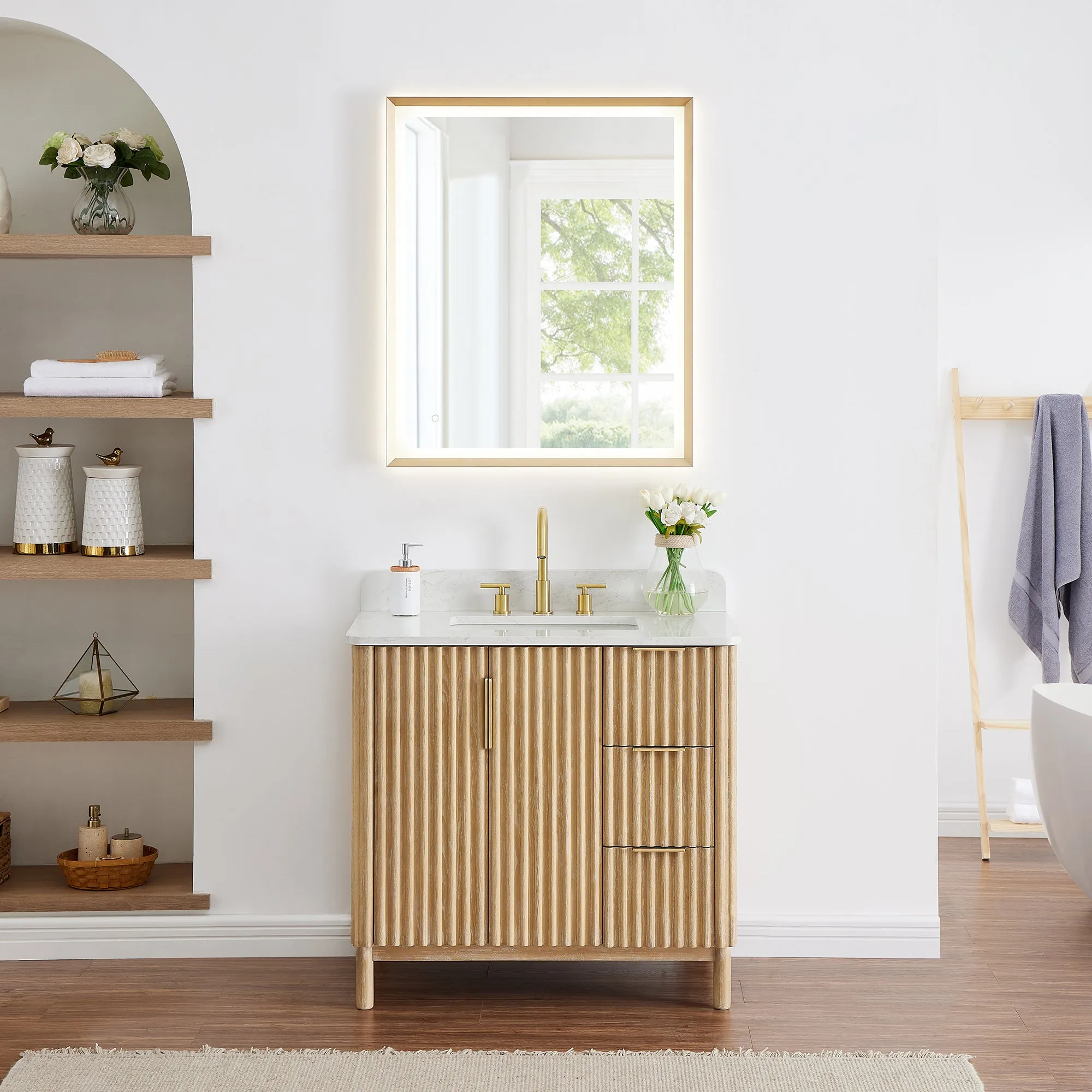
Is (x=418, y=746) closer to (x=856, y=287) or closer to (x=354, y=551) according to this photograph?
(x=354, y=551)

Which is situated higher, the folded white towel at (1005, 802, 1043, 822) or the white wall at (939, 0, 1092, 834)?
the white wall at (939, 0, 1092, 834)

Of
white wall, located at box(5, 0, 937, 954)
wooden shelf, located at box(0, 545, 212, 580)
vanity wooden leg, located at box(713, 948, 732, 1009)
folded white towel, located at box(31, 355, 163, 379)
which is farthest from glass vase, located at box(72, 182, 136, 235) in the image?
vanity wooden leg, located at box(713, 948, 732, 1009)

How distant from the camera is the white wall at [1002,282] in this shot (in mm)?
3271

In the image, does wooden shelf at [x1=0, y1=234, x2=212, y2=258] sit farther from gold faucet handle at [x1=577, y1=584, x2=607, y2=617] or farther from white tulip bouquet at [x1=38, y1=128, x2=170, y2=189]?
gold faucet handle at [x1=577, y1=584, x2=607, y2=617]

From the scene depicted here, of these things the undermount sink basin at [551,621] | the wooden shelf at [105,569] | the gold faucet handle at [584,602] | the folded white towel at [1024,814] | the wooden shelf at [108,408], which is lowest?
the folded white towel at [1024,814]

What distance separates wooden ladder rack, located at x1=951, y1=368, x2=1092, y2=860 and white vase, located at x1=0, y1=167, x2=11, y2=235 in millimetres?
2634

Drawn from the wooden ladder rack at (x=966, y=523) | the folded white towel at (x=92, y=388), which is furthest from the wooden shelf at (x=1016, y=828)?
the folded white towel at (x=92, y=388)

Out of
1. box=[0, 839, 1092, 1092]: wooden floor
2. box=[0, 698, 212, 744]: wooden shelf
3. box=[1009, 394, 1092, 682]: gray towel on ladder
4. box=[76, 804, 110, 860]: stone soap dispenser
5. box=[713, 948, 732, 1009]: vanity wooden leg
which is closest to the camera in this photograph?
box=[0, 839, 1092, 1092]: wooden floor

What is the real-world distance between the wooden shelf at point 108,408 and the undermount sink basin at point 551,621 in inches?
30.7

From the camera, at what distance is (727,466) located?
2.60 metres

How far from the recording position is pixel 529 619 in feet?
8.32

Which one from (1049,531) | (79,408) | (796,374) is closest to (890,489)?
(796,374)

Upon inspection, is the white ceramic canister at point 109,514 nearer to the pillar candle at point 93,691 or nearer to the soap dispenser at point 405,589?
the pillar candle at point 93,691

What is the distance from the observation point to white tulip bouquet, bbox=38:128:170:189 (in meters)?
2.52
